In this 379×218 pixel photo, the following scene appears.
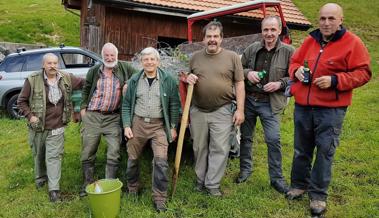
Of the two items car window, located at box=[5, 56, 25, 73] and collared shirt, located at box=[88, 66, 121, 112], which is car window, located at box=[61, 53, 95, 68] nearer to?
car window, located at box=[5, 56, 25, 73]

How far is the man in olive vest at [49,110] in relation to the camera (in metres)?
4.55

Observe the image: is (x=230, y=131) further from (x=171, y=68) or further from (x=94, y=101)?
(x=94, y=101)

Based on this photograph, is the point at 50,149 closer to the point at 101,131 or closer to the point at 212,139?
the point at 101,131

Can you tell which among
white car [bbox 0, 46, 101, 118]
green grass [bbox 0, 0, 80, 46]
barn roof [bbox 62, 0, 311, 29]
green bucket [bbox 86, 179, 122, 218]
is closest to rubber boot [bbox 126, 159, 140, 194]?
green bucket [bbox 86, 179, 122, 218]

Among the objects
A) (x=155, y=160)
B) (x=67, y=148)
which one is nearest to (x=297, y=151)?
(x=155, y=160)

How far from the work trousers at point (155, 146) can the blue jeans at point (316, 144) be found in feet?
4.71

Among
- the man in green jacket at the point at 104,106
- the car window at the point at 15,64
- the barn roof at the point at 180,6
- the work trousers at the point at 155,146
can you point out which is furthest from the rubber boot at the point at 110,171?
the barn roof at the point at 180,6

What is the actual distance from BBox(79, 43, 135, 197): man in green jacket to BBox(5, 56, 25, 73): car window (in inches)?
217

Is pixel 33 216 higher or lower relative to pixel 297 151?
lower

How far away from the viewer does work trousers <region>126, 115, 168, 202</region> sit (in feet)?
13.7

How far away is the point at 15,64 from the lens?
927 centimetres

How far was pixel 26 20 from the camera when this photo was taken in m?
20.9

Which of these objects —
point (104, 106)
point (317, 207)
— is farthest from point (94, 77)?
point (317, 207)

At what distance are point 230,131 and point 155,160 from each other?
915mm
